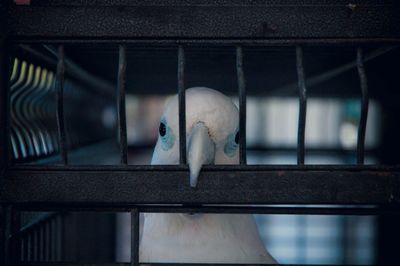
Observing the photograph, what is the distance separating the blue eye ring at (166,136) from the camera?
962 millimetres

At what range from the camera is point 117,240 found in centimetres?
225

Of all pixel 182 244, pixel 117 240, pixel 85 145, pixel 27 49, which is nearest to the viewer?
pixel 27 49

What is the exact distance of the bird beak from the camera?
2.08 ft

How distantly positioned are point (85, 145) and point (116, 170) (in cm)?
95

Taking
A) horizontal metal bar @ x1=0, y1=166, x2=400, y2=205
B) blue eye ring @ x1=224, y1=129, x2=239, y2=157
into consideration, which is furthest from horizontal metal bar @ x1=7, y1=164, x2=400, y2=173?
blue eye ring @ x1=224, y1=129, x2=239, y2=157

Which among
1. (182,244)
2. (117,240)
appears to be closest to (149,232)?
(182,244)

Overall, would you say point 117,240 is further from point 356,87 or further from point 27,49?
point 27,49

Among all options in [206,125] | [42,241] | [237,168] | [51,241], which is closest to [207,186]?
[237,168]

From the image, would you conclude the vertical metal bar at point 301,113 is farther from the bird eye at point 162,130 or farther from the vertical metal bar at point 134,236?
the bird eye at point 162,130

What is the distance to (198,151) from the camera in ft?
Result: 2.23

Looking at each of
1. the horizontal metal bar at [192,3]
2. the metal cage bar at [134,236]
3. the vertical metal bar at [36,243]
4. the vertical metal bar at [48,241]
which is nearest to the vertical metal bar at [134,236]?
the metal cage bar at [134,236]

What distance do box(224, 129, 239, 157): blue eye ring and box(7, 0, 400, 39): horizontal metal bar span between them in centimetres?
32

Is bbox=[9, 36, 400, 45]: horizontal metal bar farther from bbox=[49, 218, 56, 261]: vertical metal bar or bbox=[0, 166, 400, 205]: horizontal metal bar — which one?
bbox=[49, 218, 56, 261]: vertical metal bar

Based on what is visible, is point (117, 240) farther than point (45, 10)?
Yes
